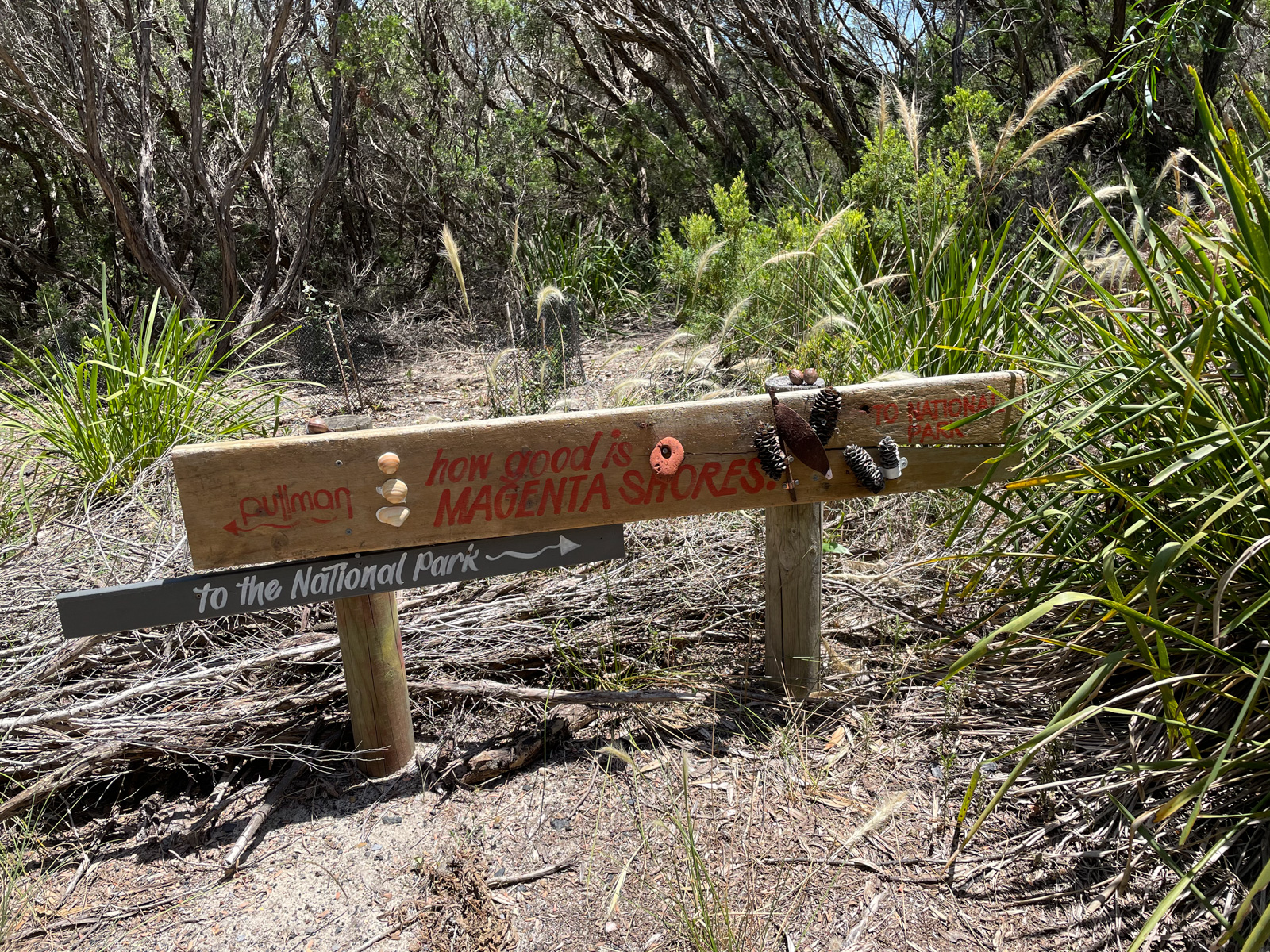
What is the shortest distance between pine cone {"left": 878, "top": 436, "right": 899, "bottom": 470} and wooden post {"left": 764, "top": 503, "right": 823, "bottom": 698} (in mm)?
244

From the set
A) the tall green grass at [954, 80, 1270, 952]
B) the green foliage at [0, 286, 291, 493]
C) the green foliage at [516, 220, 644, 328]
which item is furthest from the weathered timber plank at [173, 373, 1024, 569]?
the green foliage at [516, 220, 644, 328]

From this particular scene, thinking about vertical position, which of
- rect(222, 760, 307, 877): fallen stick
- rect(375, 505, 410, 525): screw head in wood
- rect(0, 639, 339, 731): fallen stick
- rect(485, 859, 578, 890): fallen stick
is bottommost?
rect(485, 859, 578, 890): fallen stick

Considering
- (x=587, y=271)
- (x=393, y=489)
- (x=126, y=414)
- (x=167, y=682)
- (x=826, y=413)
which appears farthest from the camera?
(x=587, y=271)

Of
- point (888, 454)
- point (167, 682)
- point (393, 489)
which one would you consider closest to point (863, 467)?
point (888, 454)

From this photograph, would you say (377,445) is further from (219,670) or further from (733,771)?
(733,771)

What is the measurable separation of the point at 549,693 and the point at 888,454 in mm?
1209

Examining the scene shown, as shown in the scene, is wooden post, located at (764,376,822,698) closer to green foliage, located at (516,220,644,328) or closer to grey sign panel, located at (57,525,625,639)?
grey sign panel, located at (57,525,625,639)

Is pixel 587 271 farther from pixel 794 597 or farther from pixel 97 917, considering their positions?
pixel 97 917

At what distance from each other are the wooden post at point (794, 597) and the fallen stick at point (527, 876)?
86 centimetres

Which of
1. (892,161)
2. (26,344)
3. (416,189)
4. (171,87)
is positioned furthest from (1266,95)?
(26,344)

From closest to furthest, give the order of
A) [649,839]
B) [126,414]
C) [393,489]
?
[393,489] < [649,839] < [126,414]

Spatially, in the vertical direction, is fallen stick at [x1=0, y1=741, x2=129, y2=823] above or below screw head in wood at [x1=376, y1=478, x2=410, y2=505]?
below

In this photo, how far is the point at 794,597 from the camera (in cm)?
265

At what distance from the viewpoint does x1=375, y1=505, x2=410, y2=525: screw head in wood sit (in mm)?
2182
